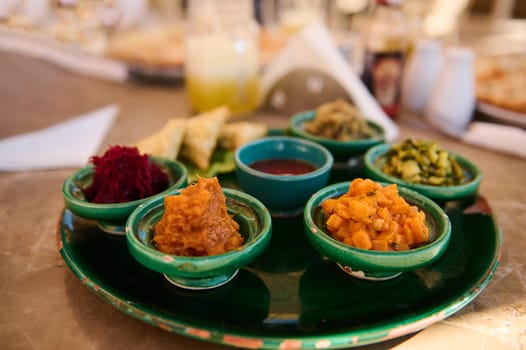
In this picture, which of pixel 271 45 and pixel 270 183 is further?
pixel 271 45

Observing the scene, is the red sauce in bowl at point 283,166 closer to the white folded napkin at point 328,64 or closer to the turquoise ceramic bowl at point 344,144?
the turquoise ceramic bowl at point 344,144

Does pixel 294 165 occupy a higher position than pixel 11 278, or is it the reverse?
pixel 294 165

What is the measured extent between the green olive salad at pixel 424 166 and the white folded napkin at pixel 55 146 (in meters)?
1.49

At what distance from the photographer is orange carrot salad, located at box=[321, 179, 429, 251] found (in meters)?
1.22

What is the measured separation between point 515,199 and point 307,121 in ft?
3.25

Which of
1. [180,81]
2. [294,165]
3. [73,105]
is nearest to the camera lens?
[294,165]

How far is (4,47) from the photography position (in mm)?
3529

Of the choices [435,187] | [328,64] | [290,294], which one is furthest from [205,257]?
[328,64]

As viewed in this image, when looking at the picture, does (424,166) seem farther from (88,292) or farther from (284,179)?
(88,292)

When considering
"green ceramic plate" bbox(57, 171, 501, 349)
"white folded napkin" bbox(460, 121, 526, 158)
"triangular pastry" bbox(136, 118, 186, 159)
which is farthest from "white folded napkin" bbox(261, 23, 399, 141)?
"green ceramic plate" bbox(57, 171, 501, 349)

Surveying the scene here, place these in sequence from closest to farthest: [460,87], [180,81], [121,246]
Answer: [121,246] < [460,87] < [180,81]

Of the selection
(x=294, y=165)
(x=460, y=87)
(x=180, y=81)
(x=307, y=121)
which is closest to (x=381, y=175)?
(x=294, y=165)

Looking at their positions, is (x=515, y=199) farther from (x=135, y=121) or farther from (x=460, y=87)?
(x=135, y=121)

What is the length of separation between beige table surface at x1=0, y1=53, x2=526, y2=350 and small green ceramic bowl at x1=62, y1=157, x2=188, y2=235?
0.62ft
